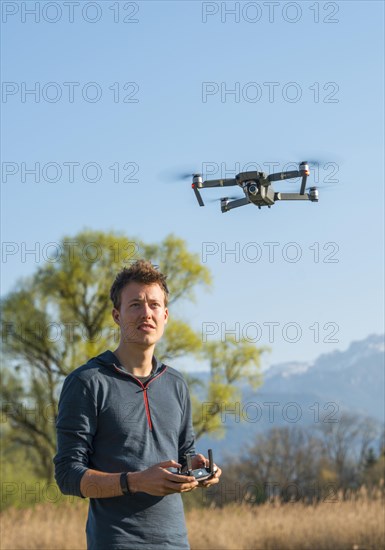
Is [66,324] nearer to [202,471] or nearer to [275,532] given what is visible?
[275,532]

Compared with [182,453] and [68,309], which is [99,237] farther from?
[182,453]

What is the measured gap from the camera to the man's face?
9.03 ft

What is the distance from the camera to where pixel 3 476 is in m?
24.9

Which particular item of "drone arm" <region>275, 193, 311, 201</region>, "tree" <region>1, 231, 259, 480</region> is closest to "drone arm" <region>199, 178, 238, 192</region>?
"drone arm" <region>275, 193, 311, 201</region>

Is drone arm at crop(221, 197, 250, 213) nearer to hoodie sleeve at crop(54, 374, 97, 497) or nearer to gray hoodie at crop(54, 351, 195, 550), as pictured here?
gray hoodie at crop(54, 351, 195, 550)

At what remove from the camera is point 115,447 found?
2.65m

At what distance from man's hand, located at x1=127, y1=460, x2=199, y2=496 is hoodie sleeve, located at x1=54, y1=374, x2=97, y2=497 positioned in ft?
0.63

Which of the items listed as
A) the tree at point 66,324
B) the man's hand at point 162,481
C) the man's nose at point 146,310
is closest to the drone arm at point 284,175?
the man's nose at point 146,310

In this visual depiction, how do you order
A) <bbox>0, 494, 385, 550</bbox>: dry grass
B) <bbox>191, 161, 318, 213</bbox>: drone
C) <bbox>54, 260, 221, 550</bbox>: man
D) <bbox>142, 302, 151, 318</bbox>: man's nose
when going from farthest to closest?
<bbox>0, 494, 385, 550</bbox>: dry grass, <bbox>191, 161, 318, 213</bbox>: drone, <bbox>142, 302, 151, 318</bbox>: man's nose, <bbox>54, 260, 221, 550</bbox>: man

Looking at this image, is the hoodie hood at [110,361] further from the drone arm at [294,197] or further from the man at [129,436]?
the drone arm at [294,197]

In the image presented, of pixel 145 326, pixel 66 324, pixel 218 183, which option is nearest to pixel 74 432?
pixel 145 326

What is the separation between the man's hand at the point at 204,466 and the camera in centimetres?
262

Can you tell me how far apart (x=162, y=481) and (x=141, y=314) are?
21.5 inches

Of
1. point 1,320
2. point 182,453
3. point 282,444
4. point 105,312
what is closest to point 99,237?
point 105,312
